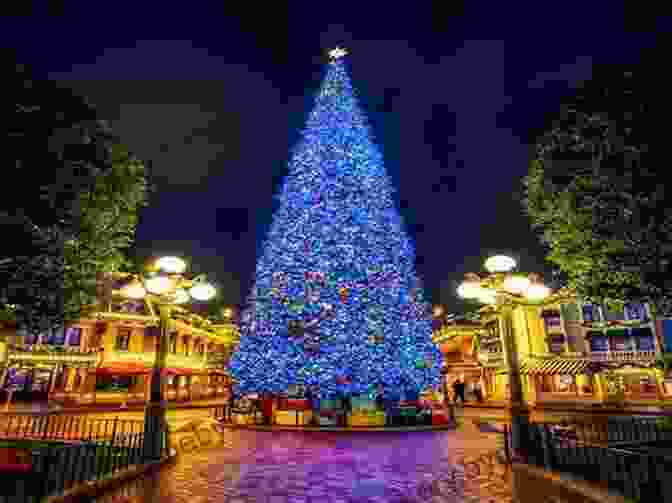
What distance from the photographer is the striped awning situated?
107 ft

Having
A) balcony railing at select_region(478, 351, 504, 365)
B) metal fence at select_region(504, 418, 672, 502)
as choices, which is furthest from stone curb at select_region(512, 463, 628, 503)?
balcony railing at select_region(478, 351, 504, 365)

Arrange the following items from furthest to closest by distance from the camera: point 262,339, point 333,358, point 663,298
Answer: point 262,339 → point 333,358 → point 663,298

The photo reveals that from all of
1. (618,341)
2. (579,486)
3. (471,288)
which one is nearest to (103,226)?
(471,288)

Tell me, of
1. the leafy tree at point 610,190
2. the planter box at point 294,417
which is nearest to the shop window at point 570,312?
the leafy tree at point 610,190

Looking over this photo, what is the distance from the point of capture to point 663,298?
10078mm

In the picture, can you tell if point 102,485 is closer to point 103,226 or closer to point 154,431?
point 154,431

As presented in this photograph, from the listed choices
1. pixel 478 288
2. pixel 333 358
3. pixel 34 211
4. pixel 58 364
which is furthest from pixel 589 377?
pixel 58 364

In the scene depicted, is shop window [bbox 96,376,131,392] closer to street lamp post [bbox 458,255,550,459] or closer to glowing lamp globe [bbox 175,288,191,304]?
glowing lamp globe [bbox 175,288,191,304]

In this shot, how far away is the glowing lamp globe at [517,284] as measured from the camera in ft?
31.2

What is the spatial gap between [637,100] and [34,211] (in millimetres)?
12955

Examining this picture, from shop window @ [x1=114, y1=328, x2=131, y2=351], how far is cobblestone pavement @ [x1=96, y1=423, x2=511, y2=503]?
91.8 feet

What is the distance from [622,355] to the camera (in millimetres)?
35469

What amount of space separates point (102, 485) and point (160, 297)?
430 centimetres

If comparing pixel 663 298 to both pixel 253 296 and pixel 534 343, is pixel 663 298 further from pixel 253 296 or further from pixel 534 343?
pixel 534 343
